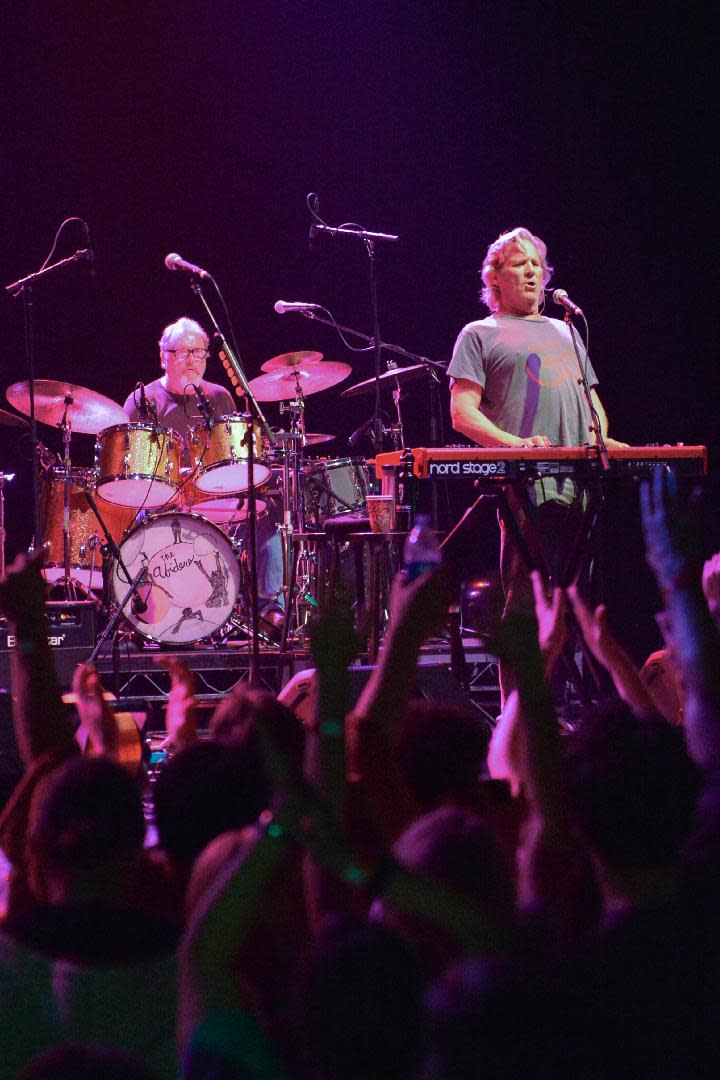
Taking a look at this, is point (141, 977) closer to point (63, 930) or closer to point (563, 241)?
point (63, 930)

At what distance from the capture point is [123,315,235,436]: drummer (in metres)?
9.50

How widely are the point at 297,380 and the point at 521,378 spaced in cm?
352

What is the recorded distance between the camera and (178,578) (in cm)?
845

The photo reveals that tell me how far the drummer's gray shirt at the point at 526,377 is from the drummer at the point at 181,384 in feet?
11.8

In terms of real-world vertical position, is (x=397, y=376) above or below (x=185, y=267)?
below

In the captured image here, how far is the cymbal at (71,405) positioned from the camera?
28.5 ft

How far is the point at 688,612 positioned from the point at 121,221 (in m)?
8.82

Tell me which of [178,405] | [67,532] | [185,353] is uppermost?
[185,353]

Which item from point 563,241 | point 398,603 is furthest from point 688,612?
point 563,241

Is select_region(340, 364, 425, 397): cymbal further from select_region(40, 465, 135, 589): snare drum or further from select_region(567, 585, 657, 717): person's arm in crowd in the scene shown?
select_region(567, 585, 657, 717): person's arm in crowd

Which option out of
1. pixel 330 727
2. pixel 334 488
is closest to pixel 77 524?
pixel 334 488

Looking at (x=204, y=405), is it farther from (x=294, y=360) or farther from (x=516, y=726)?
(x=516, y=726)

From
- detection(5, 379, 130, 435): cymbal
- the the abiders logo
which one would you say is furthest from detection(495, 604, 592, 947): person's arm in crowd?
detection(5, 379, 130, 435): cymbal

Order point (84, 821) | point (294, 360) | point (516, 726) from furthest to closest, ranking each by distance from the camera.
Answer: point (294, 360) → point (516, 726) → point (84, 821)
